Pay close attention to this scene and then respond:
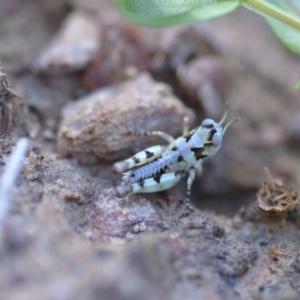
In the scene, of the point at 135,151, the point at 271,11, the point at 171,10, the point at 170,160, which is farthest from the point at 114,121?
the point at 271,11

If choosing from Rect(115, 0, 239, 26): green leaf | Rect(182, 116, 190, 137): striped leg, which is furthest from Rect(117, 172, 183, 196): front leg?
Rect(115, 0, 239, 26): green leaf

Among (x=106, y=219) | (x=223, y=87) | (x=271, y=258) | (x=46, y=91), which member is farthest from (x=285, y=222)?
(x=46, y=91)

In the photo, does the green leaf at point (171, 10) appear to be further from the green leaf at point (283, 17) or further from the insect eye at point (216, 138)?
the insect eye at point (216, 138)

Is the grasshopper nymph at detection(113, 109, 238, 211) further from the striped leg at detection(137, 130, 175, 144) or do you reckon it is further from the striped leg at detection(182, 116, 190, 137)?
the striped leg at detection(182, 116, 190, 137)

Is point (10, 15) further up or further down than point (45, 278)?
further down

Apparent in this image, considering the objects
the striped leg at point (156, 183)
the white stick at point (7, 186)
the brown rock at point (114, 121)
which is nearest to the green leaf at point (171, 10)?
the brown rock at point (114, 121)

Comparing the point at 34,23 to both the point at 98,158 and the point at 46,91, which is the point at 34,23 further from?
the point at 98,158
